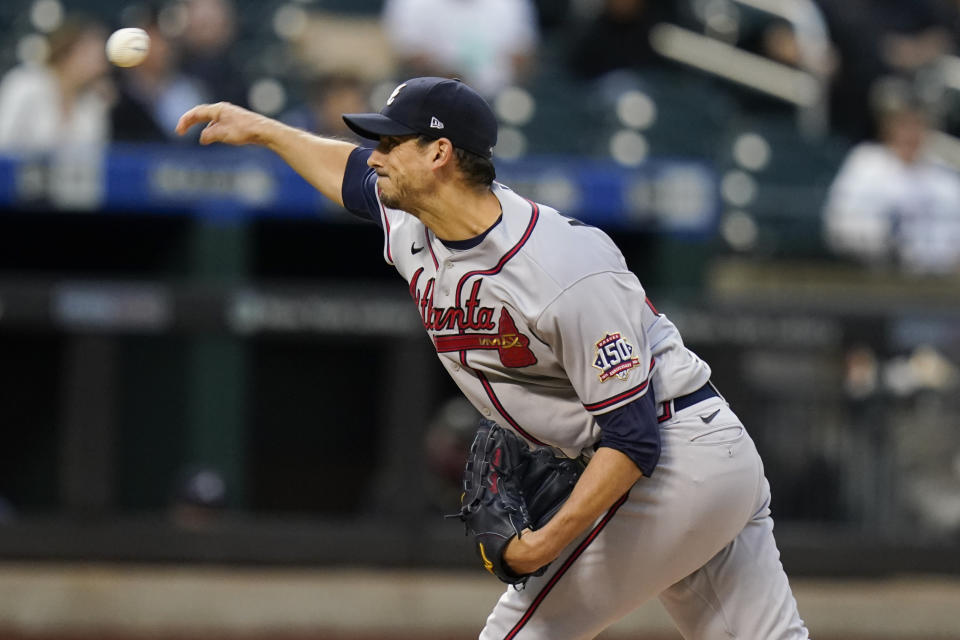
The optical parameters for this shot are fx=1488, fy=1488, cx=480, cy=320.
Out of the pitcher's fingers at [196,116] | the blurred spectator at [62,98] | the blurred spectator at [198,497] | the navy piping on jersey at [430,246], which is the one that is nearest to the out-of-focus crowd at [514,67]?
the blurred spectator at [62,98]

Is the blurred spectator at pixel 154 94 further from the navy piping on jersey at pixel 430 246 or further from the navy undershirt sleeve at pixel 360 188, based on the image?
the navy piping on jersey at pixel 430 246

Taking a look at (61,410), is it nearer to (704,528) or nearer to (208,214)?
(208,214)

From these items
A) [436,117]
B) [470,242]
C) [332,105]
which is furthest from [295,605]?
[436,117]

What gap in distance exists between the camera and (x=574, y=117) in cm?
741

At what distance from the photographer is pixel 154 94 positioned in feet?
22.4

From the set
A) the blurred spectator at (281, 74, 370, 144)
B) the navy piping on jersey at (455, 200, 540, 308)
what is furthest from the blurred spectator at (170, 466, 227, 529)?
the navy piping on jersey at (455, 200, 540, 308)

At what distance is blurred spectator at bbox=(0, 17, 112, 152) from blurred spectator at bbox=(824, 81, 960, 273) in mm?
3452

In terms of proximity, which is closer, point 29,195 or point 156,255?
point 29,195

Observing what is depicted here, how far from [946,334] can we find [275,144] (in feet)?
12.6

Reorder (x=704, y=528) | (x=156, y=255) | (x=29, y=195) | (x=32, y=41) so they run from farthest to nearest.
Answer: (x=32, y=41) → (x=156, y=255) → (x=29, y=195) → (x=704, y=528)

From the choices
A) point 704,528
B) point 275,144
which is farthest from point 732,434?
point 275,144

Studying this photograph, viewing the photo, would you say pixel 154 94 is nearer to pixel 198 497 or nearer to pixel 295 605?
pixel 198 497

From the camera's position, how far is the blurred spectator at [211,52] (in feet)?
23.0

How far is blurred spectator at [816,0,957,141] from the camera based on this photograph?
898cm
